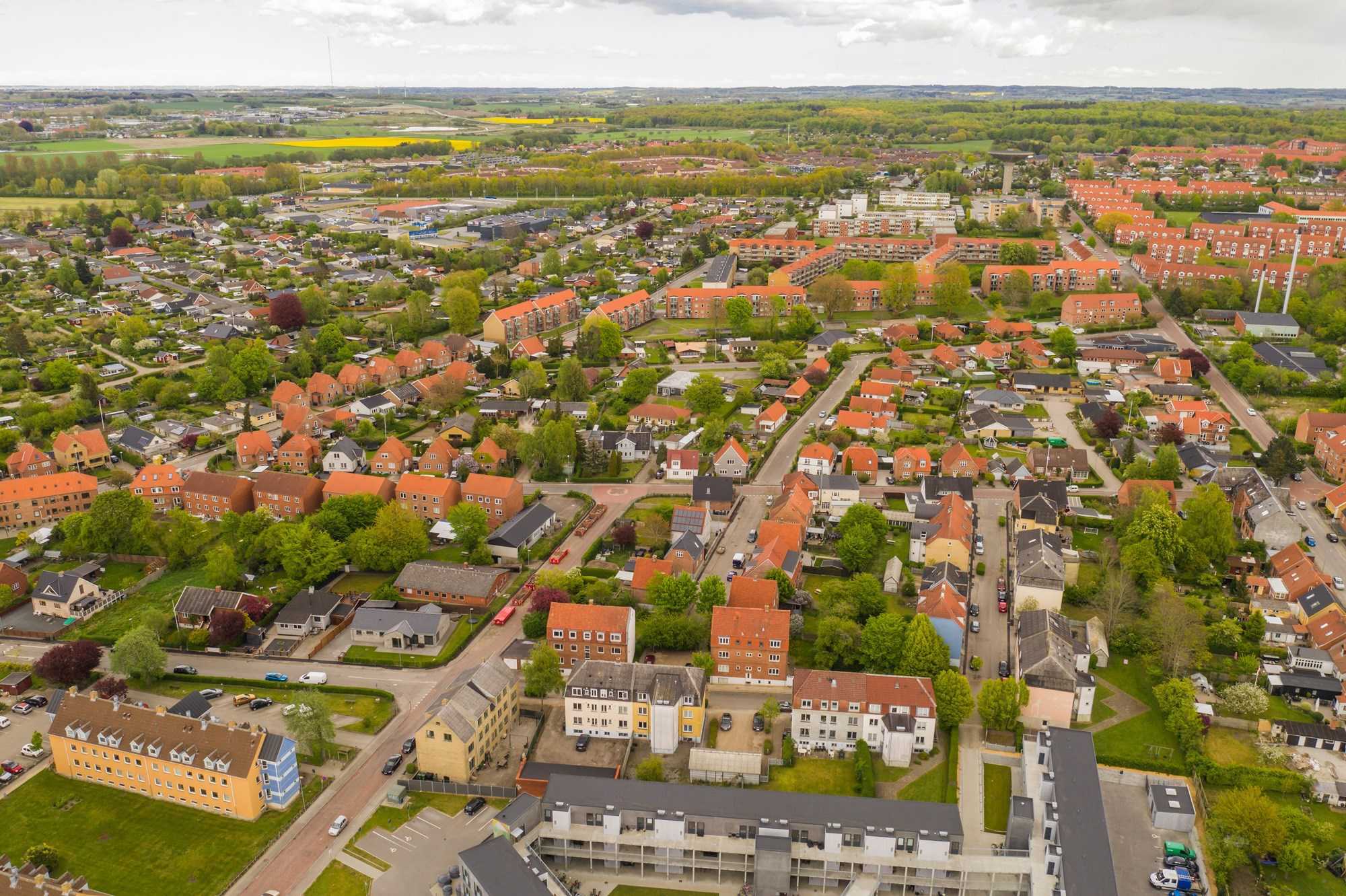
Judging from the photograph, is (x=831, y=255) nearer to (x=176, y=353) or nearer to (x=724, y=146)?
(x=176, y=353)

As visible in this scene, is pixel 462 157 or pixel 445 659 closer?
pixel 445 659

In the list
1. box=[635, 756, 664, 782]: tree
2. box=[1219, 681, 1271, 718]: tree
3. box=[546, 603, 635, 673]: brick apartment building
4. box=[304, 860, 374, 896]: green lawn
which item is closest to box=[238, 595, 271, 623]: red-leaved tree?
box=[546, 603, 635, 673]: brick apartment building

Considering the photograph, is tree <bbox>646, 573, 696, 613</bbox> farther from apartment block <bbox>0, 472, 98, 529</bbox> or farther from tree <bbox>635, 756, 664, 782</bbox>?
apartment block <bbox>0, 472, 98, 529</bbox>

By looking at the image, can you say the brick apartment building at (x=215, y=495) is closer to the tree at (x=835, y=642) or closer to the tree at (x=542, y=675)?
the tree at (x=542, y=675)

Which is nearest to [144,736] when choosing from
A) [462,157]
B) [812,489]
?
[812,489]

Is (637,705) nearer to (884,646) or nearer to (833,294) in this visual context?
(884,646)

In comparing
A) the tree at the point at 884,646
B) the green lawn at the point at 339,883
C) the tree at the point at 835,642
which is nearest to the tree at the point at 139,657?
the green lawn at the point at 339,883
